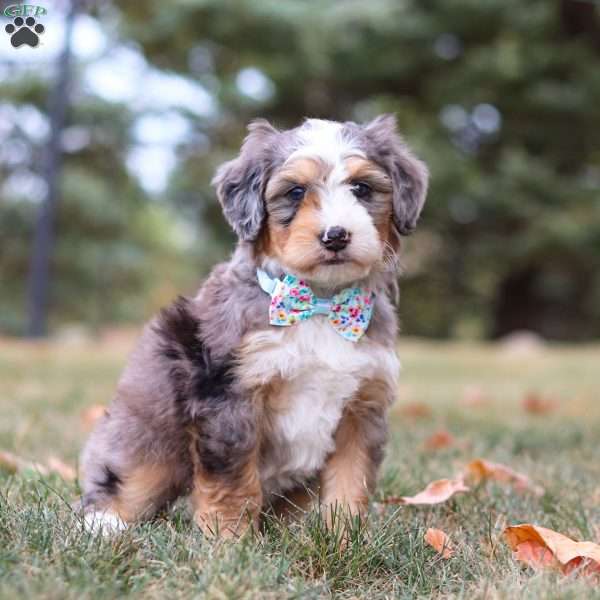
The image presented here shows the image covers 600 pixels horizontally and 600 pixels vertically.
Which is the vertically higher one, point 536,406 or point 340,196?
point 340,196

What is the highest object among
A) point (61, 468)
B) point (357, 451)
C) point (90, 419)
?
point (357, 451)

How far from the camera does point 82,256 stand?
1683 cm

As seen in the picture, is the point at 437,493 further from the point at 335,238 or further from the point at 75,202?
the point at 75,202

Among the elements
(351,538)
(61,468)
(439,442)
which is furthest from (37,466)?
(439,442)

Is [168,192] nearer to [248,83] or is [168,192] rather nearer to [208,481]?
[248,83]

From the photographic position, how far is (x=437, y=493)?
340 cm

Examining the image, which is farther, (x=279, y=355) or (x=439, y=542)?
(x=279, y=355)

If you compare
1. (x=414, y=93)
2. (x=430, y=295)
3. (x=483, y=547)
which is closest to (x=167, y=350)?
(x=483, y=547)

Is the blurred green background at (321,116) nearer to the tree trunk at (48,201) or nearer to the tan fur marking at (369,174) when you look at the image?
the tree trunk at (48,201)

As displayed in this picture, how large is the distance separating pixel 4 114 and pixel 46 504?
1431 cm

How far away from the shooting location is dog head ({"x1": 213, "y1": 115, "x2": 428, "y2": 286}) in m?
2.91

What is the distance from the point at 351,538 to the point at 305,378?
0.58 meters

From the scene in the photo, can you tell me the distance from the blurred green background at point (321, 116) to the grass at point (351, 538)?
9769mm

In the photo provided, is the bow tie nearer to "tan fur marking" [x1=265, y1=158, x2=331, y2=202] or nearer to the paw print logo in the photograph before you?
"tan fur marking" [x1=265, y1=158, x2=331, y2=202]
